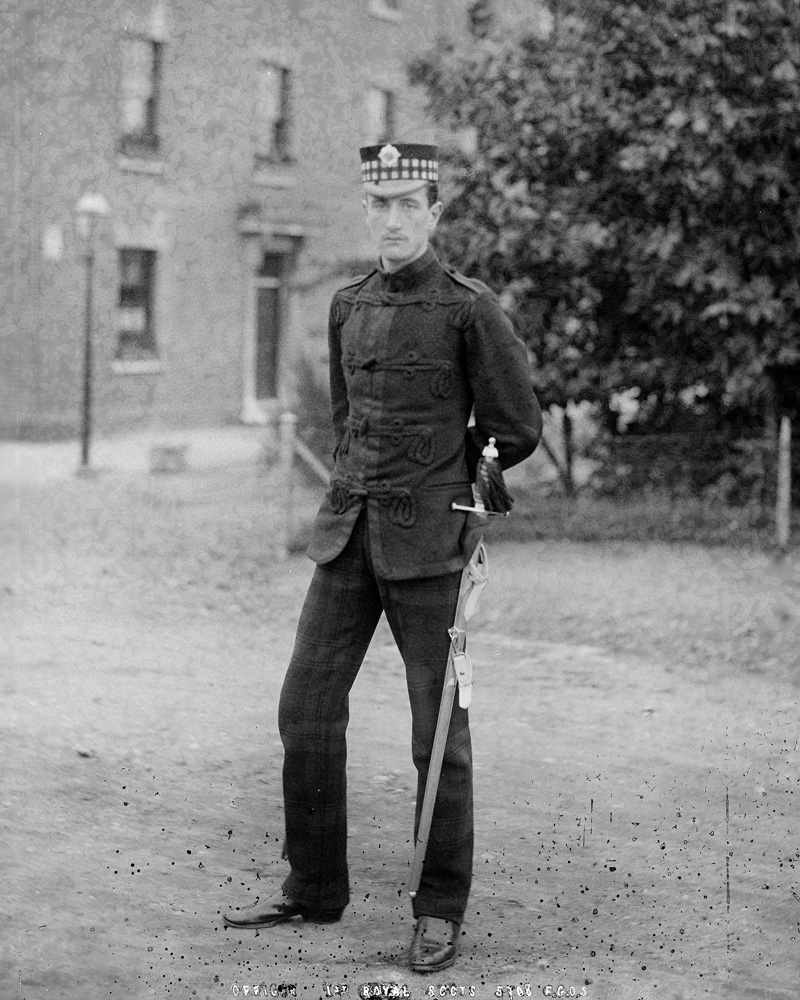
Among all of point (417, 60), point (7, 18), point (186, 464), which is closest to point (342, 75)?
point (7, 18)

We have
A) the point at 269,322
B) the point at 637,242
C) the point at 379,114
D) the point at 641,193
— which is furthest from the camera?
the point at 379,114

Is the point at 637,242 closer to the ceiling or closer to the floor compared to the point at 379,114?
closer to the floor

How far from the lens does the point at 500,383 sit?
425 centimetres

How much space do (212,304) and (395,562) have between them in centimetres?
1959

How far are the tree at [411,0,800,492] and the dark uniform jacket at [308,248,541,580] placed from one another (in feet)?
23.5

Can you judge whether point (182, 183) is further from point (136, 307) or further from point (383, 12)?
point (383, 12)

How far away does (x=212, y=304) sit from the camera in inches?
918

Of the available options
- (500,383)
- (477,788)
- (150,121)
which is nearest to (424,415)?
(500,383)

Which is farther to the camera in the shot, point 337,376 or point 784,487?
point 784,487

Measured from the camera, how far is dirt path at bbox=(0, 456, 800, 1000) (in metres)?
4.09

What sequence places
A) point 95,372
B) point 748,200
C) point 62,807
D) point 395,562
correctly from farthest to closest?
point 95,372 < point 748,200 < point 62,807 < point 395,562

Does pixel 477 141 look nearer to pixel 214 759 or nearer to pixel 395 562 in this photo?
pixel 214 759

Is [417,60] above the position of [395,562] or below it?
above

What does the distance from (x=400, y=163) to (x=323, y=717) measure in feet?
5.16
